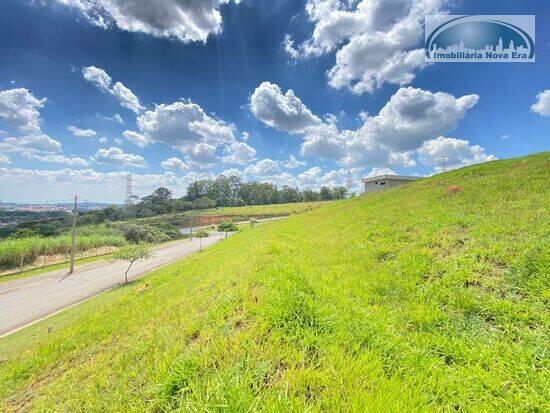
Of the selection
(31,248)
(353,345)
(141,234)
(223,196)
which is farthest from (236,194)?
(353,345)

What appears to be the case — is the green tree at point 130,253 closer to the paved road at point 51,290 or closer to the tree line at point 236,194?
the paved road at point 51,290

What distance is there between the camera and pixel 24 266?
32.0 metres

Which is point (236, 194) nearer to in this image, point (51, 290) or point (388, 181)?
point (388, 181)

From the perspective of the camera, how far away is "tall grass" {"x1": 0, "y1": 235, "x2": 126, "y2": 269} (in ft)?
101

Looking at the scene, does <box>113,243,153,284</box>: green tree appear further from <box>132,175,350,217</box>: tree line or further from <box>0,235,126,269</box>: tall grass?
<box>132,175,350,217</box>: tree line

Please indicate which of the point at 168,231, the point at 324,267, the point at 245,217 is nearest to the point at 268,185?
the point at 245,217

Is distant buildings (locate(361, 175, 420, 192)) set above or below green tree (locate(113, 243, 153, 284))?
A: above

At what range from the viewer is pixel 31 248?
1323 inches

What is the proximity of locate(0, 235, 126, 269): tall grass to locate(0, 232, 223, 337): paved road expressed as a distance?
22.9ft

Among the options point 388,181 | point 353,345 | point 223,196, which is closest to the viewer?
point 353,345

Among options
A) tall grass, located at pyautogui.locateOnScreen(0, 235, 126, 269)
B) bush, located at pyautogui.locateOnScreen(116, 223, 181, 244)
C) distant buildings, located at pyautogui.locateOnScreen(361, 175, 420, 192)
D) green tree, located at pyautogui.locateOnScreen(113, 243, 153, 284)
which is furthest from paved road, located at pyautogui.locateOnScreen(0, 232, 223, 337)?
distant buildings, located at pyautogui.locateOnScreen(361, 175, 420, 192)

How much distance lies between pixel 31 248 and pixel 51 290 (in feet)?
59.7

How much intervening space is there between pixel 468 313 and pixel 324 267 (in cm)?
364

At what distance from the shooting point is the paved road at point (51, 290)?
51.2 feet
